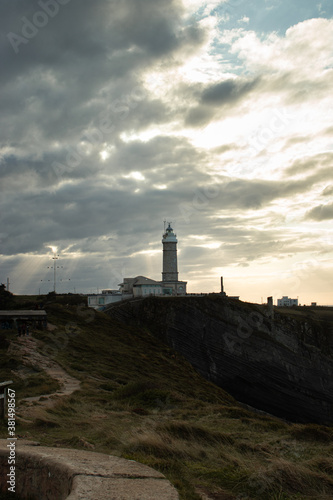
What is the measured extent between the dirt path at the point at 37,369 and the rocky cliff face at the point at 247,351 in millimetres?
24607

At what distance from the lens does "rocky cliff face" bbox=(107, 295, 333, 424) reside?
46.0 m

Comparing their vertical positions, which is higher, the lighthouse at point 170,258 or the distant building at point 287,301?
the lighthouse at point 170,258

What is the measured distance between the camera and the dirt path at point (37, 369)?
12396mm

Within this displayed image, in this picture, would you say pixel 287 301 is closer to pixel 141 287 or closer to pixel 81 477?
pixel 141 287

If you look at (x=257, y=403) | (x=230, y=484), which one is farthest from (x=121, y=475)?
(x=257, y=403)

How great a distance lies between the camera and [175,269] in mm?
79625

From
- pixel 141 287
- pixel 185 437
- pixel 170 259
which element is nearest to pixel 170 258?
pixel 170 259

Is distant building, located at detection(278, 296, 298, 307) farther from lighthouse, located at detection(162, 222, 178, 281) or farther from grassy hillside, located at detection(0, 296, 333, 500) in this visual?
grassy hillside, located at detection(0, 296, 333, 500)

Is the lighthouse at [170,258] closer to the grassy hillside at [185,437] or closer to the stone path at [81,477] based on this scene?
the grassy hillside at [185,437]

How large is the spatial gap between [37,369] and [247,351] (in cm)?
3386

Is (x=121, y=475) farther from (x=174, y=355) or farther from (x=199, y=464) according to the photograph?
(x=174, y=355)

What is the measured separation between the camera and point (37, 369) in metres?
19.0

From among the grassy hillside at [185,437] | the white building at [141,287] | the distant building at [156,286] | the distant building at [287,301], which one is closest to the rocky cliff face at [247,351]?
the distant building at [156,286]

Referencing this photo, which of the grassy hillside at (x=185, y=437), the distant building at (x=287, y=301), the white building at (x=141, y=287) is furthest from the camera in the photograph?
the distant building at (x=287, y=301)
